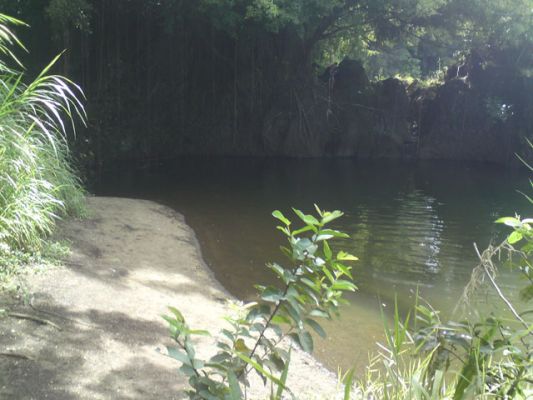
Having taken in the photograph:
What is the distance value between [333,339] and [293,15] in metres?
9.32

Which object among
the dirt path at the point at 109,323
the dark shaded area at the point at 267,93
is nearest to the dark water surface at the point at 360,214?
the dirt path at the point at 109,323

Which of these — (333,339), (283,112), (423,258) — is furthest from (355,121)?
(333,339)

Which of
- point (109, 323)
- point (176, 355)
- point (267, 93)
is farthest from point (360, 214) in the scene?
point (267, 93)

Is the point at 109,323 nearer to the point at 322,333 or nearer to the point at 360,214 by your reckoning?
the point at 322,333

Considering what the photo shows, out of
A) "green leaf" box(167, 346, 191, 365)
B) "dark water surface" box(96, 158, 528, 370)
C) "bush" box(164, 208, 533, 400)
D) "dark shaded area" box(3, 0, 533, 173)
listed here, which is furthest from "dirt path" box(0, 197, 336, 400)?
"dark shaded area" box(3, 0, 533, 173)

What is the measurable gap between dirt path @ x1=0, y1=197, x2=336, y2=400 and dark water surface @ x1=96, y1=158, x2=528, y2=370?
0.55m

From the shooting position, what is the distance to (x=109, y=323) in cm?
338

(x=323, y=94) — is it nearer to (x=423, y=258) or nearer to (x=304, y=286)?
(x=423, y=258)

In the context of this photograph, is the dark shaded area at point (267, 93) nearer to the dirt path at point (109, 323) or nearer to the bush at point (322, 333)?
the dirt path at point (109, 323)

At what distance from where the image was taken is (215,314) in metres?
4.36

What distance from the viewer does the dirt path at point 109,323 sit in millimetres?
2525

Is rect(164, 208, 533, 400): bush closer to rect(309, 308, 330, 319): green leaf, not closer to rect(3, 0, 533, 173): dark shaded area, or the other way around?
rect(309, 308, 330, 319): green leaf

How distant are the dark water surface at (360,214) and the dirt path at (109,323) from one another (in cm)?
55

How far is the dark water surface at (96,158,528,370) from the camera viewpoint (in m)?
5.50
